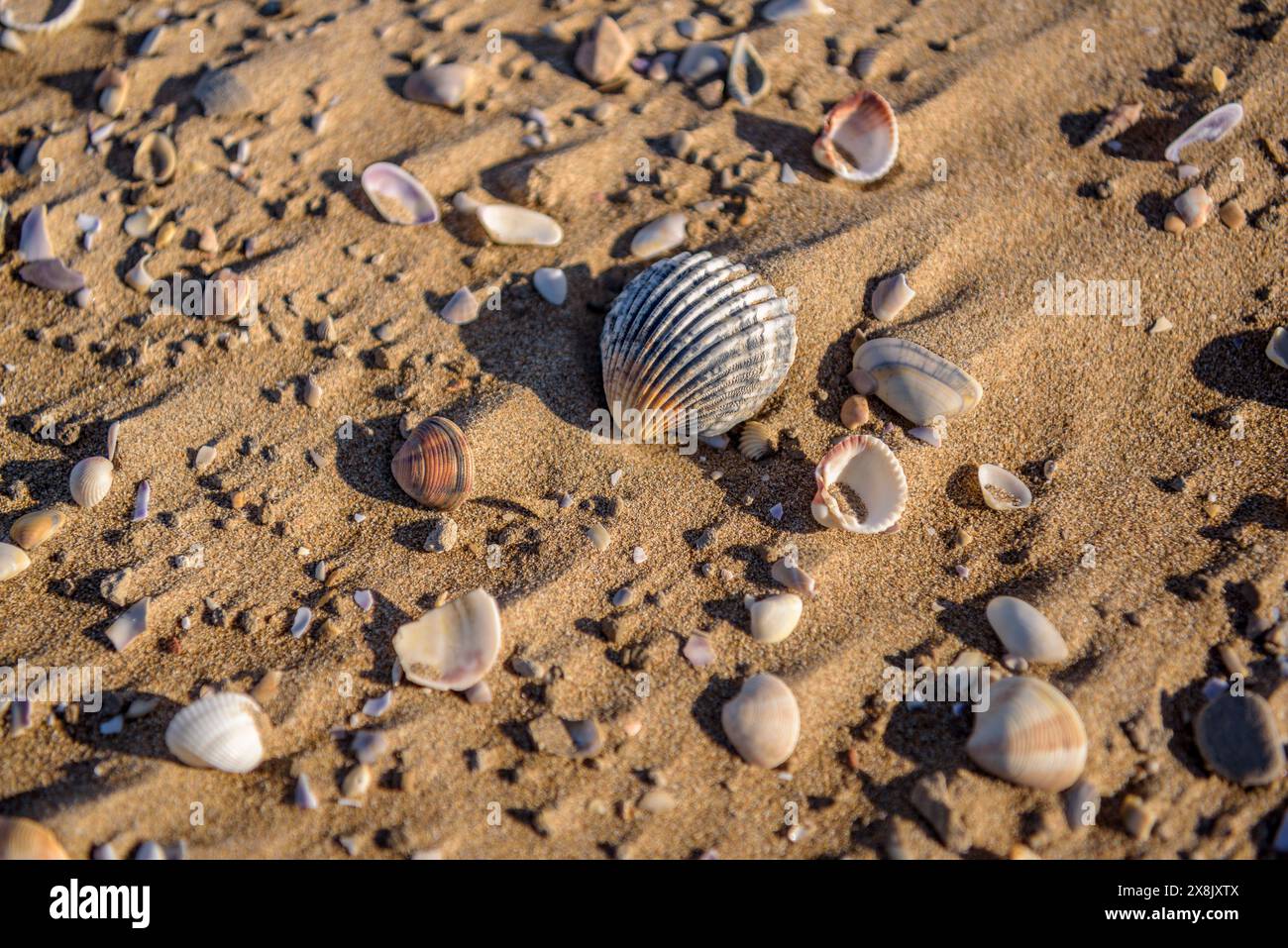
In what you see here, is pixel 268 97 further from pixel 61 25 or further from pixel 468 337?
pixel 468 337

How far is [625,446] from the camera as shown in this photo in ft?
10.8

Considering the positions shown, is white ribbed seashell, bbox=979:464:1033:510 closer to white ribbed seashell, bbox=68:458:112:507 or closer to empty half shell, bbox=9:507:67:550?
white ribbed seashell, bbox=68:458:112:507

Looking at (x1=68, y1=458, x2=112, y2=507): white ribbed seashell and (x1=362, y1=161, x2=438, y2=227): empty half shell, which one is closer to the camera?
(x1=68, y1=458, x2=112, y2=507): white ribbed seashell

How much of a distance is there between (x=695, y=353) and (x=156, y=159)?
2.54 meters

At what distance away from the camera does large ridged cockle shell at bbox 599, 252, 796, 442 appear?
10.4 ft

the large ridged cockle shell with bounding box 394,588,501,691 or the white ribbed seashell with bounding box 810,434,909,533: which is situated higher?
the white ribbed seashell with bounding box 810,434,909,533

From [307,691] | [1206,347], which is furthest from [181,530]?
[1206,347]

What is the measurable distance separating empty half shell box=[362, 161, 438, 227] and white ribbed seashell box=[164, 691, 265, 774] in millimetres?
2050

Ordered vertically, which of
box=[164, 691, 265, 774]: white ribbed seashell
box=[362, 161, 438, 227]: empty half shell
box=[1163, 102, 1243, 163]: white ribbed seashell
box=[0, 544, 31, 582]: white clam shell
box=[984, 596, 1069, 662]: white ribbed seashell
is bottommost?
box=[164, 691, 265, 774]: white ribbed seashell

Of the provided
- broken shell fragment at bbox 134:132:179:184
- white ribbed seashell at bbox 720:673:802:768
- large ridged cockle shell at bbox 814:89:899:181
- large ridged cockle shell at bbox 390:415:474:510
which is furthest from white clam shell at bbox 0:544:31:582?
large ridged cockle shell at bbox 814:89:899:181

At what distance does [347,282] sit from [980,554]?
262cm

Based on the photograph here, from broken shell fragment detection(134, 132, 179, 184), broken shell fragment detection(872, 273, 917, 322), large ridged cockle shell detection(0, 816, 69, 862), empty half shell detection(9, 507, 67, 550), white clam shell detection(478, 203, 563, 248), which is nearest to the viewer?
large ridged cockle shell detection(0, 816, 69, 862)

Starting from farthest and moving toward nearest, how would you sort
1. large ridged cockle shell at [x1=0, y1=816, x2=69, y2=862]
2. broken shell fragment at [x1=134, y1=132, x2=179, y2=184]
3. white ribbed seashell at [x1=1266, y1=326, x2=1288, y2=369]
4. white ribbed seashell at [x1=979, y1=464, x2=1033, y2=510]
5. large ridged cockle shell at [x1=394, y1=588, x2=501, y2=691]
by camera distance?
1. broken shell fragment at [x1=134, y1=132, x2=179, y2=184]
2. white ribbed seashell at [x1=1266, y1=326, x2=1288, y2=369]
3. white ribbed seashell at [x1=979, y1=464, x2=1033, y2=510]
4. large ridged cockle shell at [x1=394, y1=588, x2=501, y2=691]
5. large ridged cockle shell at [x1=0, y1=816, x2=69, y2=862]

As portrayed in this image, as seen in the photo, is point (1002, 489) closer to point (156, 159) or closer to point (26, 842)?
point (26, 842)
